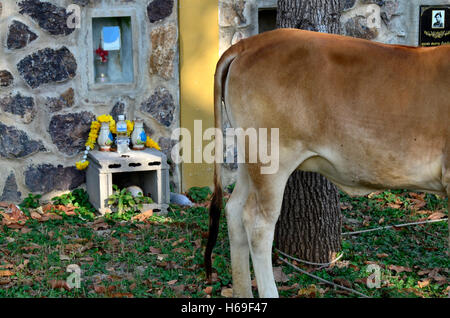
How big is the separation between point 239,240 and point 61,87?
Answer: 2.81 meters

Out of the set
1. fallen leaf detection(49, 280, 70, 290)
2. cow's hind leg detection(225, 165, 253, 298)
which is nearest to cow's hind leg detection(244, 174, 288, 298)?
cow's hind leg detection(225, 165, 253, 298)

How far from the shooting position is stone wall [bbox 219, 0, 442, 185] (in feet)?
20.1

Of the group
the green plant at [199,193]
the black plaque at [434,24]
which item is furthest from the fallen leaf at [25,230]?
the black plaque at [434,24]

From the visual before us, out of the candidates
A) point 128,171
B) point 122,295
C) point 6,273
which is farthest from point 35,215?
point 122,295

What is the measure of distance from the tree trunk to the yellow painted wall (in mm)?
1573

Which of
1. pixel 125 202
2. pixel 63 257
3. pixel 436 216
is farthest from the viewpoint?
A: pixel 125 202

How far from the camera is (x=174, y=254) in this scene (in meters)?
4.66

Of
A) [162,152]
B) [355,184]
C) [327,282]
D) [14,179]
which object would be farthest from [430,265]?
[14,179]

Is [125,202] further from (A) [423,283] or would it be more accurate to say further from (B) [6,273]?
(A) [423,283]

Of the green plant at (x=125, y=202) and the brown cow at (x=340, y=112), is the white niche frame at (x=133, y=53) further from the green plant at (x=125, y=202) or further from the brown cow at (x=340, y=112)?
the brown cow at (x=340, y=112)

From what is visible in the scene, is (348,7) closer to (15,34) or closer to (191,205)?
(191,205)

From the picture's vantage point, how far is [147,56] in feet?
19.7

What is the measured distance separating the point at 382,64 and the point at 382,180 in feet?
2.01

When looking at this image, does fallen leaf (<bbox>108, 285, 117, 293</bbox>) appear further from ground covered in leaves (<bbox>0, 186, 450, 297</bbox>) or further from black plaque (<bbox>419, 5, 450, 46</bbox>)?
black plaque (<bbox>419, 5, 450, 46</bbox>)
